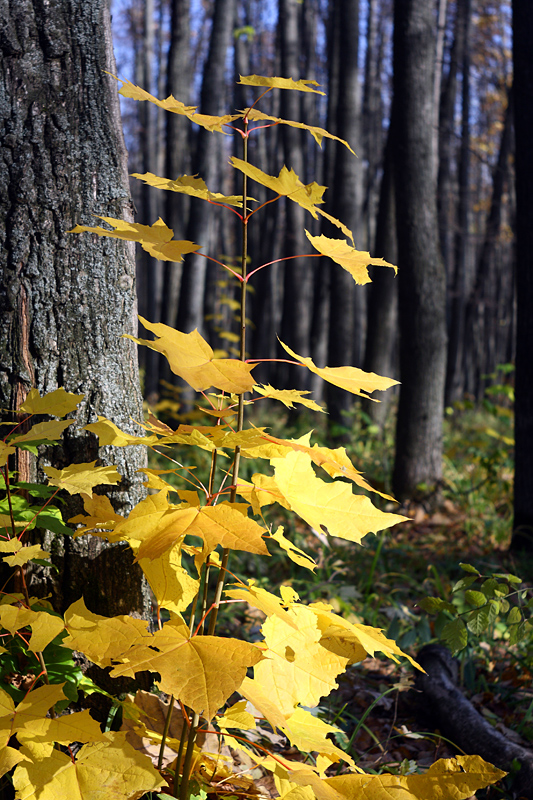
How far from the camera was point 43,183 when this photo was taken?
1.57 meters

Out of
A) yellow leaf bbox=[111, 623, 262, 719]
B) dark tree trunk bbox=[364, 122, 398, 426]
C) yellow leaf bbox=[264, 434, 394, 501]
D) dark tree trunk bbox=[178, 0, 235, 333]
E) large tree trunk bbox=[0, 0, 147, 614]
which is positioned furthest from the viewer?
dark tree trunk bbox=[364, 122, 398, 426]

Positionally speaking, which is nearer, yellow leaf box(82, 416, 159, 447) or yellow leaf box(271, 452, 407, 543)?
yellow leaf box(271, 452, 407, 543)

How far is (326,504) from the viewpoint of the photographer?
106 cm

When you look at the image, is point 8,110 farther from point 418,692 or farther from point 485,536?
point 485,536

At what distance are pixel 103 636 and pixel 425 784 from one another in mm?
691

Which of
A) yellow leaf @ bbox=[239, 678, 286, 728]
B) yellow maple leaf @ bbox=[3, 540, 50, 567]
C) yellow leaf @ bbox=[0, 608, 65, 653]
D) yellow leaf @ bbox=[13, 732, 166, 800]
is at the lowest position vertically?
yellow leaf @ bbox=[13, 732, 166, 800]

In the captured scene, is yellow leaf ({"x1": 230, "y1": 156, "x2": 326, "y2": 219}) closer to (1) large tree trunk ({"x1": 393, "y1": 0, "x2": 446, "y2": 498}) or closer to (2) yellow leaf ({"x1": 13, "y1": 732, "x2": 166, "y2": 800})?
(2) yellow leaf ({"x1": 13, "y1": 732, "x2": 166, "y2": 800})

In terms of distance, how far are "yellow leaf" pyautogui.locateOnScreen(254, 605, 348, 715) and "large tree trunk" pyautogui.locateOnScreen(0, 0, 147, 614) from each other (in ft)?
2.16

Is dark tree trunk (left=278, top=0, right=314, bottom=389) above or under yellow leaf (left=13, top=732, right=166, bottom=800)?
above

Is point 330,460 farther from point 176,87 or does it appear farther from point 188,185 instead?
point 176,87

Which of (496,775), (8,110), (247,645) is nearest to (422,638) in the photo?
(496,775)

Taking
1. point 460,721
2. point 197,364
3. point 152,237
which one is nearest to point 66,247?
point 152,237

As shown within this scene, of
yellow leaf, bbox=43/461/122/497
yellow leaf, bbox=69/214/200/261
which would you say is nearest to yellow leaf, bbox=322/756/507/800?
yellow leaf, bbox=43/461/122/497

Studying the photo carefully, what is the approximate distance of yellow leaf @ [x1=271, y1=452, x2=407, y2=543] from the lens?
1.02 metres
